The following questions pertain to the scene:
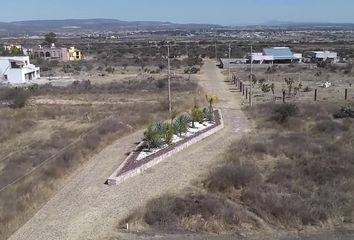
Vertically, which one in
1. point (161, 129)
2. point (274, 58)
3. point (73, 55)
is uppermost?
point (161, 129)

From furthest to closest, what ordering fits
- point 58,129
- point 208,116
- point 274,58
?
point 274,58
point 58,129
point 208,116

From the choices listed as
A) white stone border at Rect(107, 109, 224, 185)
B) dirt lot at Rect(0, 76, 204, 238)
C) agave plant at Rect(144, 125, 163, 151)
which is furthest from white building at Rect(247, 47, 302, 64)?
agave plant at Rect(144, 125, 163, 151)

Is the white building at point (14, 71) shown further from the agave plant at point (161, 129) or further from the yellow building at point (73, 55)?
the agave plant at point (161, 129)

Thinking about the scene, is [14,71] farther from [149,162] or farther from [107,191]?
[107,191]

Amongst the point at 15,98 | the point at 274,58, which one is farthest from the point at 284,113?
the point at 274,58

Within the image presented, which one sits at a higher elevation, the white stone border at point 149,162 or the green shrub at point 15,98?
Result: the white stone border at point 149,162

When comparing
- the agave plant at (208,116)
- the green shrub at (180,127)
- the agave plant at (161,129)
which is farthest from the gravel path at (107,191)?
the agave plant at (208,116)

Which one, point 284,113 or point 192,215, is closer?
point 192,215

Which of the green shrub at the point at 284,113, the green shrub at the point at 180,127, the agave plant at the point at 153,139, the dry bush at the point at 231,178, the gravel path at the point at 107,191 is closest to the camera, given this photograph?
the gravel path at the point at 107,191
